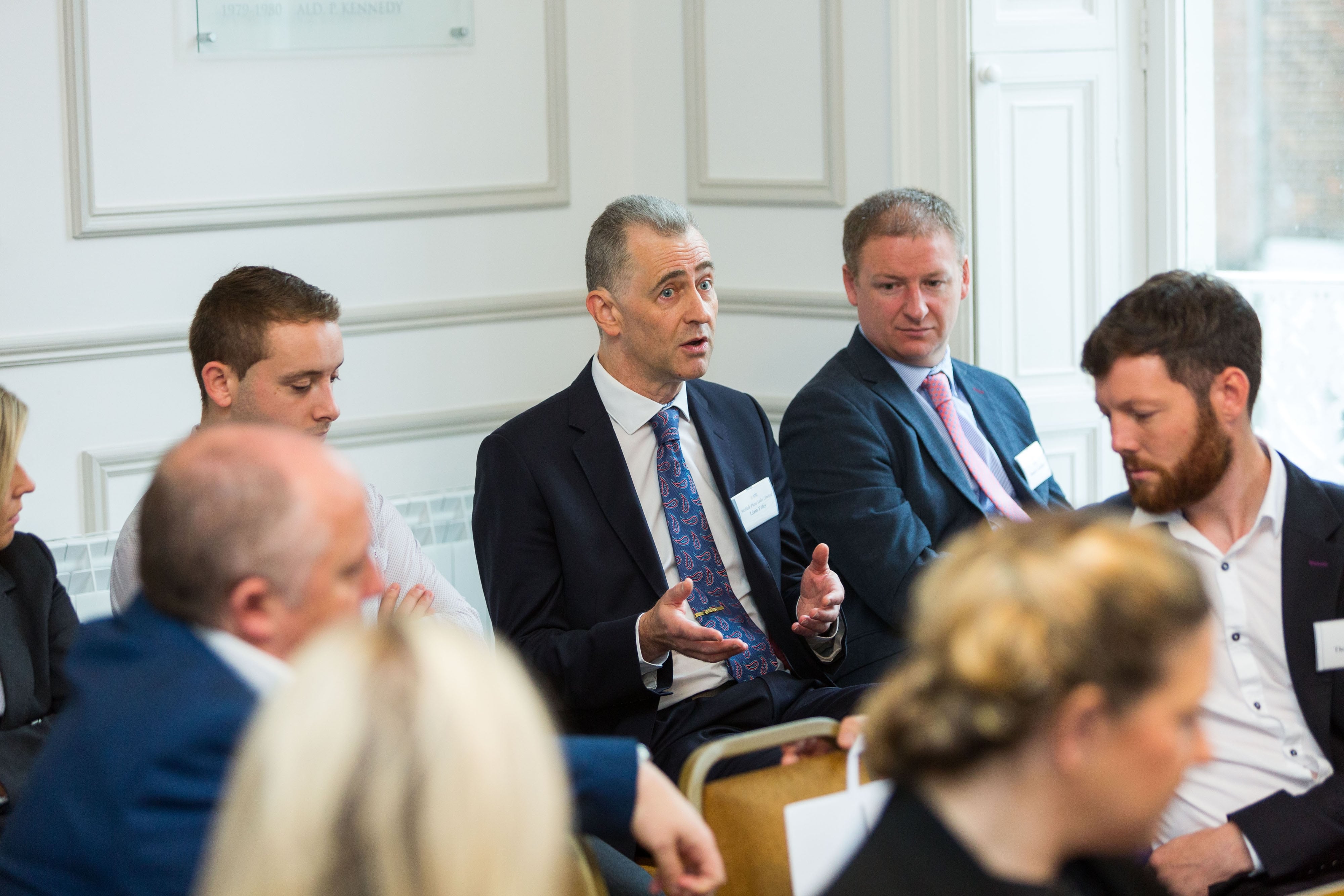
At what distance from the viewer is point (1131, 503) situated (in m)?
2.23

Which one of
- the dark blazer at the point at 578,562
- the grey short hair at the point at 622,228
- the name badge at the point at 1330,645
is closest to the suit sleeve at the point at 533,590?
the dark blazer at the point at 578,562

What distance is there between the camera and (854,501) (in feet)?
9.18

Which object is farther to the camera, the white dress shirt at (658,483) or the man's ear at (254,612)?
the white dress shirt at (658,483)

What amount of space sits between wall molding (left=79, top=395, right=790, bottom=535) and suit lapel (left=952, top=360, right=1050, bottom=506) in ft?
1.48

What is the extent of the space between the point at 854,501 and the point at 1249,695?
94 cm

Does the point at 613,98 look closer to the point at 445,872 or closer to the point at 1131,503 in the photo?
the point at 1131,503

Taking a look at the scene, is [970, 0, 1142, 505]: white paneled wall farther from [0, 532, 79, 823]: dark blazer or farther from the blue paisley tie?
[0, 532, 79, 823]: dark blazer

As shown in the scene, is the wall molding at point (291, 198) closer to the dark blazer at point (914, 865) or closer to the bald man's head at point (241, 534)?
the bald man's head at point (241, 534)

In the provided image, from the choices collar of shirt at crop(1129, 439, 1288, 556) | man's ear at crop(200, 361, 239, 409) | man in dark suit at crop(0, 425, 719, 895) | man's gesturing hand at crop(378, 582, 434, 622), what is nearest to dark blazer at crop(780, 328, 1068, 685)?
collar of shirt at crop(1129, 439, 1288, 556)

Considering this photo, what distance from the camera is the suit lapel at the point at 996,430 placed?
3.04 m

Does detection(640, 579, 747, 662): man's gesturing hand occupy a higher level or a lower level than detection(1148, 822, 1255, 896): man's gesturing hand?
higher

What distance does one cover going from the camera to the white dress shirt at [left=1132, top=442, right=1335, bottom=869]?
2029mm

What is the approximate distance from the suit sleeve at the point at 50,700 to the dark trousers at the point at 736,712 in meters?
1.10

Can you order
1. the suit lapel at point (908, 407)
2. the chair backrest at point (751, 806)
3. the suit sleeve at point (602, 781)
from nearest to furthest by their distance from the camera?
the suit sleeve at point (602, 781)
the chair backrest at point (751, 806)
the suit lapel at point (908, 407)
